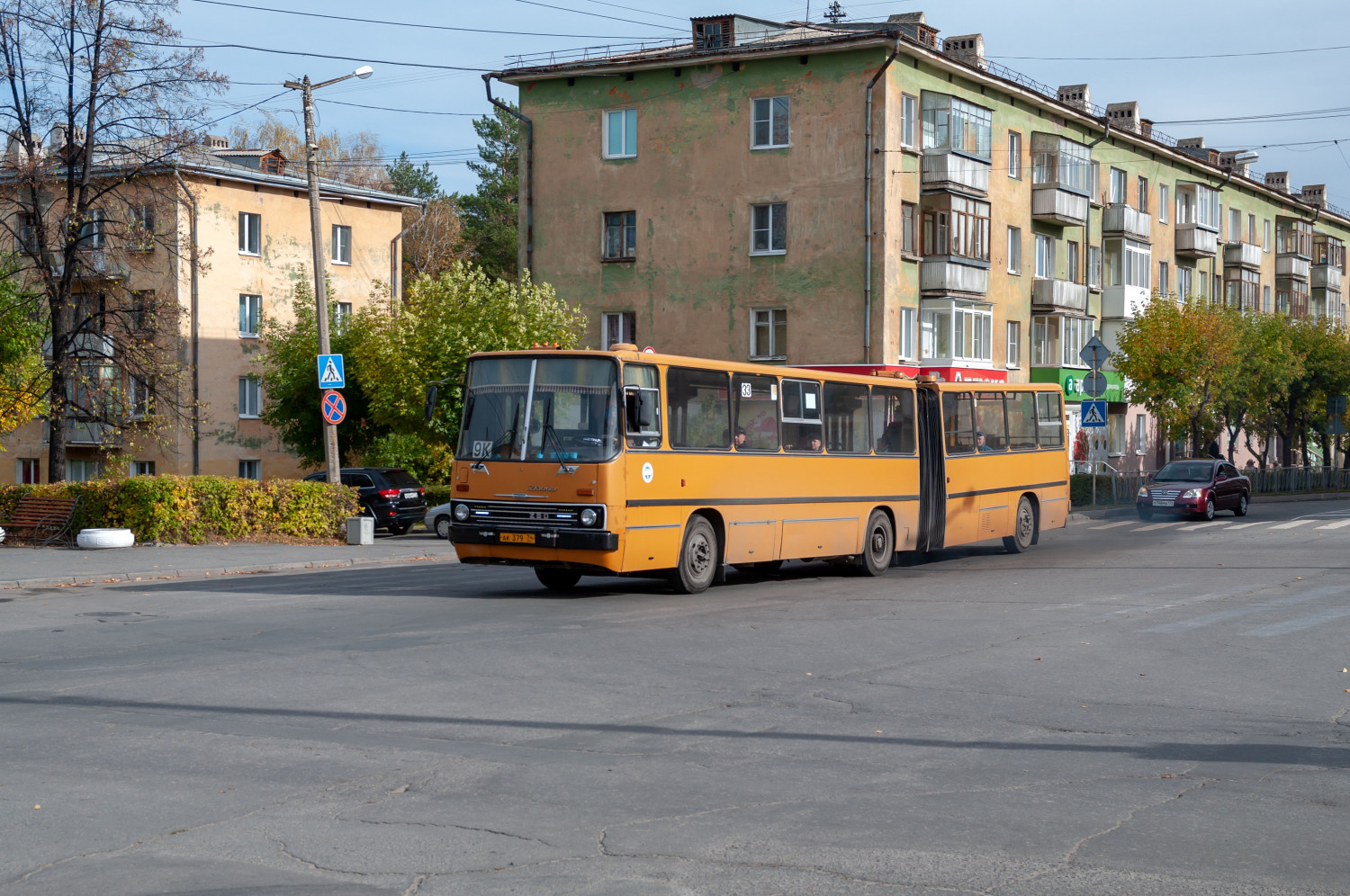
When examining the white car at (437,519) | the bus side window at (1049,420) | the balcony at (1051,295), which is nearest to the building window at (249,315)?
the white car at (437,519)

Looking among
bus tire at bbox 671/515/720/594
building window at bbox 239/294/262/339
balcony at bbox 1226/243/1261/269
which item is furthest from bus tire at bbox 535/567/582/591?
balcony at bbox 1226/243/1261/269

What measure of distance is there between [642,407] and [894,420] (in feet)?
20.9

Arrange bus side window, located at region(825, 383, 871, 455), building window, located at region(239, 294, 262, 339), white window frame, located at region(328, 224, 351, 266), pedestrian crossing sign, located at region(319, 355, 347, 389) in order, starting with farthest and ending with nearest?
white window frame, located at region(328, 224, 351, 266) → building window, located at region(239, 294, 262, 339) → pedestrian crossing sign, located at region(319, 355, 347, 389) → bus side window, located at region(825, 383, 871, 455)

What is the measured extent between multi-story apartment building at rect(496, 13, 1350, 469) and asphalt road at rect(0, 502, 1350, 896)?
27.8m

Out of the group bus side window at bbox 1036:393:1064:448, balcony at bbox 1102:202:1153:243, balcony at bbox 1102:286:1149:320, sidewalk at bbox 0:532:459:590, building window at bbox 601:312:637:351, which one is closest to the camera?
sidewalk at bbox 0:532:459:590

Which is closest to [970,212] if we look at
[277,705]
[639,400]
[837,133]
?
[837,133]

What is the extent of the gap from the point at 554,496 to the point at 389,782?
30.3ft

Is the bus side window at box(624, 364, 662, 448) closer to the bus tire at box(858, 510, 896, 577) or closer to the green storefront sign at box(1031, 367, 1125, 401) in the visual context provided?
the bus tire at box(858, 510, 896, 577)

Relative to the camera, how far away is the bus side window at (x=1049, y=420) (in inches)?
1041

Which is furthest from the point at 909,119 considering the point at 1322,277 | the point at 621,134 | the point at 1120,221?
the point at 1322,277

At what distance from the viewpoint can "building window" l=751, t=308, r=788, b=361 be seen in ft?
143

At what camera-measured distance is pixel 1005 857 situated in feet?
18.9

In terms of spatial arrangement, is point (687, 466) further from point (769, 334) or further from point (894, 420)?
point (769, 334)

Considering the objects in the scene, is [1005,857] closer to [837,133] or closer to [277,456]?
[837,133]
